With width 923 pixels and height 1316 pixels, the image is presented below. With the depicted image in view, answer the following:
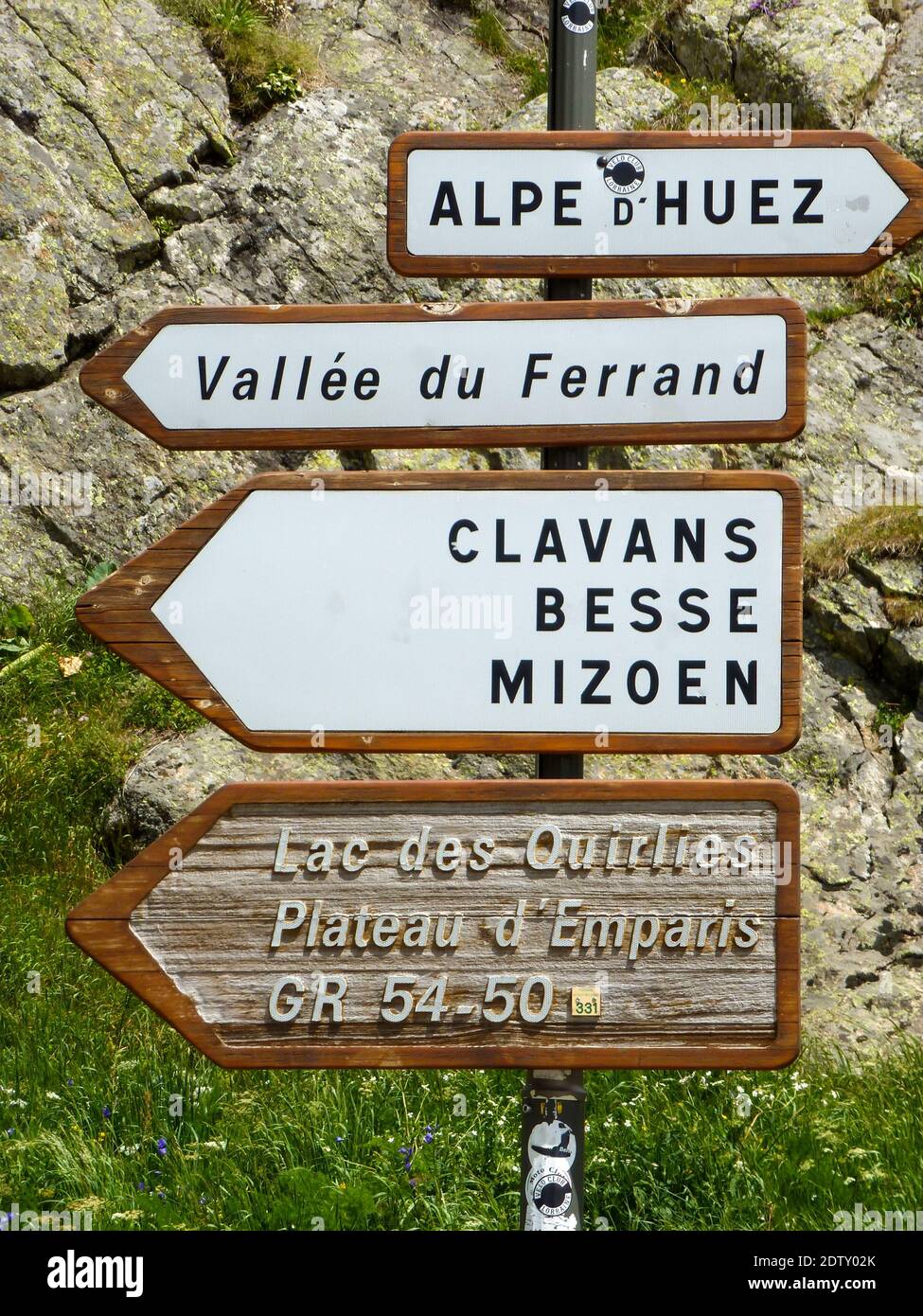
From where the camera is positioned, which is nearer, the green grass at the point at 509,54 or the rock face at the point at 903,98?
the rock face at the point at 903,98

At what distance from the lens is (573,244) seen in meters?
2.77

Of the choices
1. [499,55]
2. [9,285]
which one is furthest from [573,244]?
[499,55]

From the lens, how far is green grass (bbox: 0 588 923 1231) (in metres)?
3.37

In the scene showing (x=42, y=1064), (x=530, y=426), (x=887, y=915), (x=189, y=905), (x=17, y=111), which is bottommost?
(x=887, y=915)

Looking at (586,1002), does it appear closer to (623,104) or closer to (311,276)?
(311,276)

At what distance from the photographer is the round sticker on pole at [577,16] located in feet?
9.16

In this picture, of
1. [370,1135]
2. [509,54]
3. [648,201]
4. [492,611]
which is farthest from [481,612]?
[509,54]

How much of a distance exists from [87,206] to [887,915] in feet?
22.7

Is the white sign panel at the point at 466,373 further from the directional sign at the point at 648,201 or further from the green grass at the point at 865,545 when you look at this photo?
the green grass at the point at 865,545

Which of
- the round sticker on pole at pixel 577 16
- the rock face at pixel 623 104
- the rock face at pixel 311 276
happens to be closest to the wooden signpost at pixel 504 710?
the round sticker on pole at pixel 577 16

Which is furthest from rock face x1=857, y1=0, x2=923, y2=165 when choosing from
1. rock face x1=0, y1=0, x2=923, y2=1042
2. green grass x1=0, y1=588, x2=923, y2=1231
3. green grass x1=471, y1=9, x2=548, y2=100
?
green grass x1=0, y1=588, x2=923, y2=1231

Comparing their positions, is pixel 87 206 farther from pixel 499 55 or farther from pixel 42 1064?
pixel 42 1064

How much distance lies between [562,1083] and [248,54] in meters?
8.21

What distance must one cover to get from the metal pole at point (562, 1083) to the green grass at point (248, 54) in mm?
6206
